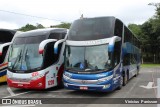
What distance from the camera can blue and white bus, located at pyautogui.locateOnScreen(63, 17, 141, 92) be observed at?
13.3 meters

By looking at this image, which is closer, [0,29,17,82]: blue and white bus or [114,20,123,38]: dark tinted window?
[114,20,123,38]: dark tinted window

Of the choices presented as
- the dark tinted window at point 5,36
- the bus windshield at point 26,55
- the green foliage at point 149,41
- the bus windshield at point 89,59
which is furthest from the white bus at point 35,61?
the green foliage at point 149,41

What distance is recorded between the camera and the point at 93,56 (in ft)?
44.8

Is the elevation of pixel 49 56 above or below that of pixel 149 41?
below

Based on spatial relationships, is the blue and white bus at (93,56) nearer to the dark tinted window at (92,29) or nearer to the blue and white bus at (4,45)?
the dark tinted window at (92,29)

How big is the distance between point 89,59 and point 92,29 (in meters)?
1.63

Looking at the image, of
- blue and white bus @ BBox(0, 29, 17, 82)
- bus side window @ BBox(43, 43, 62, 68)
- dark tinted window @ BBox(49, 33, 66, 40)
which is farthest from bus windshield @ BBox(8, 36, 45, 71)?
blue and white bus @ BBox(0, 29, 17, 82)

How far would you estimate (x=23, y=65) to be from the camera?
14898mm

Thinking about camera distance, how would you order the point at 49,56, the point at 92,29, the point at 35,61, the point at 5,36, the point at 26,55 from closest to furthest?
the point at 92,29, the point at 35,61, the point at 26,55, the point at 49,56, the point at 5,36

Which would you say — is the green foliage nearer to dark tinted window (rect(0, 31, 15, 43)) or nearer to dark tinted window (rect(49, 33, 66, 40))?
dark tinted window (rect(0, 31, 15, 43))

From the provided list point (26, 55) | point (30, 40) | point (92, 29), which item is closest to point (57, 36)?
point (30, 40)

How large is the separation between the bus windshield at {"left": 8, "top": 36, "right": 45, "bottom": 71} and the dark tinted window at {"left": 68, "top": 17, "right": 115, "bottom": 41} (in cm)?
188

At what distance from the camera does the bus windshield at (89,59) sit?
532 inches

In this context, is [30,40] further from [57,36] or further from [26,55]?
[57,36]
